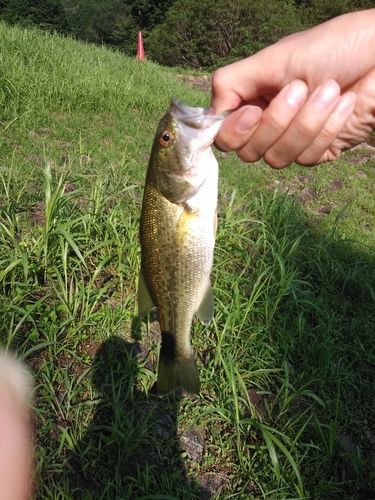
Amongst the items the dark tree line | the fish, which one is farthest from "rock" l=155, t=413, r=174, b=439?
the dark tree line

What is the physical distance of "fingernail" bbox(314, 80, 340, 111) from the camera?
1.51 m

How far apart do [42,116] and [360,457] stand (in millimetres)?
5186


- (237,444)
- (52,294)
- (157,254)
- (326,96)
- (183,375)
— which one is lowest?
(237,444)

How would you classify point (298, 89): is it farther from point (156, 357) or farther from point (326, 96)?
point (156, 357)

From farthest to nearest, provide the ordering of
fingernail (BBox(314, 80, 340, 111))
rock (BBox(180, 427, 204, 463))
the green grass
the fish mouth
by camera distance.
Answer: rock (BBox(180, 427, 204, 463)), the green grass, fingernail (BBox(314, 80, 340, 111)), the fish mouth

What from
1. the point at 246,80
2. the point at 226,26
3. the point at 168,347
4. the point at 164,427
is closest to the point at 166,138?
the point at 246,80

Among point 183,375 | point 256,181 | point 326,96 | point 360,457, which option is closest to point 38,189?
point 183,375

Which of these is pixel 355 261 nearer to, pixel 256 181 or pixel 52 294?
pixel 256 181

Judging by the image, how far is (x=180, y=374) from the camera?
167 centimetres

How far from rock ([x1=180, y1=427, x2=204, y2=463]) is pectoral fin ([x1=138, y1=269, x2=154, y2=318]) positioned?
3.80 ft

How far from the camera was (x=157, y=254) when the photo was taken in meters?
1.48

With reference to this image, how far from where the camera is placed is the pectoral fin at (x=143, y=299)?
1.57 metres

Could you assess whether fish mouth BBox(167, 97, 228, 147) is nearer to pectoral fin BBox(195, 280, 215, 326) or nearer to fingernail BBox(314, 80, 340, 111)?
fingernail BBox(314, 80, 340, 111)

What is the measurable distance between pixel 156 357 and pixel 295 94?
5.92 feet
